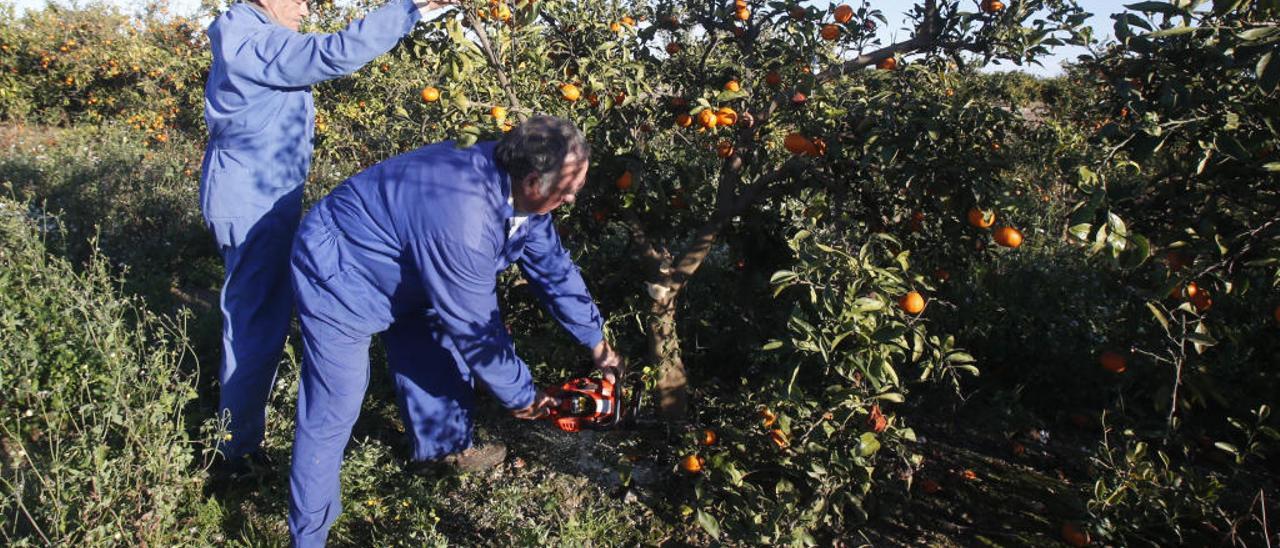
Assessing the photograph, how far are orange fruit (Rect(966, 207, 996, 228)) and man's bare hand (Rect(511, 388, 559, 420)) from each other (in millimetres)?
1276

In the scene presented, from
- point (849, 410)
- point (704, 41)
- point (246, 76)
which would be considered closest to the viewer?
point (849, 410)

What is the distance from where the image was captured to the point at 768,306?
3.04m

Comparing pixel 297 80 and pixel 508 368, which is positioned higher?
pixel 297 80

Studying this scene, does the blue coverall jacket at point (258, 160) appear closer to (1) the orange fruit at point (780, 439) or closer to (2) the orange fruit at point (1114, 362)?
(1) the orange fruit at point (780, 439)

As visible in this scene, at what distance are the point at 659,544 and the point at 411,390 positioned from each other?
→ 0.93m

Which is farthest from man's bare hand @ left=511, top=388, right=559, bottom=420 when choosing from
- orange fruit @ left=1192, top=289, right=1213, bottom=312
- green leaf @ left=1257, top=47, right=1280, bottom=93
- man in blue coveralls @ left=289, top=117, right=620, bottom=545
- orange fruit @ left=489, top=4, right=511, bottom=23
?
green leaf @ left=1257, top=47, right=1280, bottom=93

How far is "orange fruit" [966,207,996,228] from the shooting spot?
2082 millimetres

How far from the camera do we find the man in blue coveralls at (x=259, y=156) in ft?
7.67

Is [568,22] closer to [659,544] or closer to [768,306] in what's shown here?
[768,306]

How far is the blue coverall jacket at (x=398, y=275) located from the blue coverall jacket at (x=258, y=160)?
0.35m

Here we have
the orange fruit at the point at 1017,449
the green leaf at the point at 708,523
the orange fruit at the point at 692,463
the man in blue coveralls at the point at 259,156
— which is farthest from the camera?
the orange fruit at the point at 1017,449

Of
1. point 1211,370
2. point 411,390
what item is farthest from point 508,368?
point 1211,370

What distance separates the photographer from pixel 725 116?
93.0 inches

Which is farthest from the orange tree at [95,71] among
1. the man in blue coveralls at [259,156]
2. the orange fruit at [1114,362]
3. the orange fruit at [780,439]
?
the orange fruit at [1114,362]
